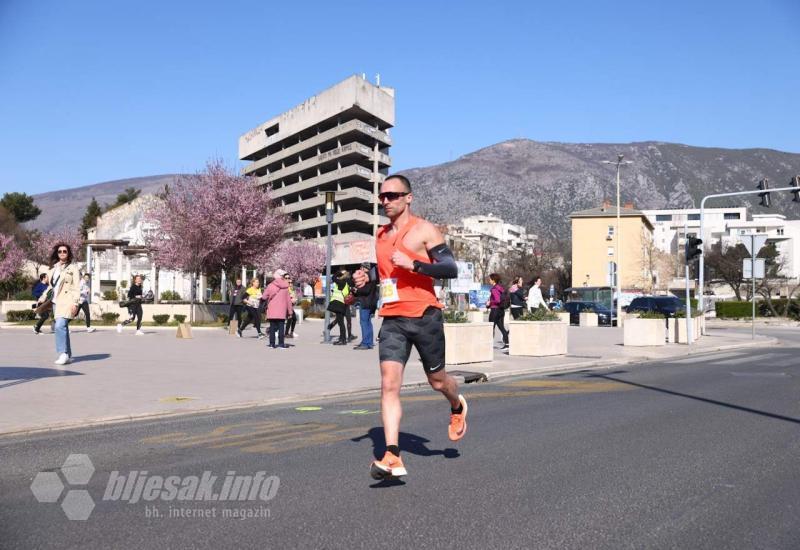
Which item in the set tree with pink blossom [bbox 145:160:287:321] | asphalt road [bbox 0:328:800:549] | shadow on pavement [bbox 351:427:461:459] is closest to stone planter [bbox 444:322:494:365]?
asphalt road [bbox 0:328:800:549]

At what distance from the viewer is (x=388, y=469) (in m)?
4.86

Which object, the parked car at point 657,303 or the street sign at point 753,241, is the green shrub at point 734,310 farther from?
the street sign at point 753,241

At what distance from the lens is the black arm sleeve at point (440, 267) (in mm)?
5062

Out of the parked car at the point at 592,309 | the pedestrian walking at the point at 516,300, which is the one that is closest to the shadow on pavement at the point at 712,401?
the pedestrian walking at the point at 516,300

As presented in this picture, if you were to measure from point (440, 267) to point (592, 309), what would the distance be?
40.9 m

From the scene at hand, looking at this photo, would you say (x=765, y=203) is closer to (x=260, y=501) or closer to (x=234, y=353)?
(x=234, y=353)

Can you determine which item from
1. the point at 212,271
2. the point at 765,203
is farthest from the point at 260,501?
the point at 212,271

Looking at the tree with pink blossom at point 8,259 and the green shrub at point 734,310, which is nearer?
the green shrub at point 734,310

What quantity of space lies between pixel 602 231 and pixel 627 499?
102330mm

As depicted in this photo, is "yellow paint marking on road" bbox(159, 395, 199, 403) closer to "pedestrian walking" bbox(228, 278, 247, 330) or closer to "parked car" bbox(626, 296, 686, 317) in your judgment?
"pedestrian walking" bbox(228, 278, 247, 330)

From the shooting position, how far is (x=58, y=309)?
12500 mm

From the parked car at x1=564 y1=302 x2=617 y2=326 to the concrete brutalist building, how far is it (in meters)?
35.3

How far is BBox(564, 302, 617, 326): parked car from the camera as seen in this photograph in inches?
1722

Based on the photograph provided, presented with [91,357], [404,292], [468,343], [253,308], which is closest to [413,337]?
[404,292]
